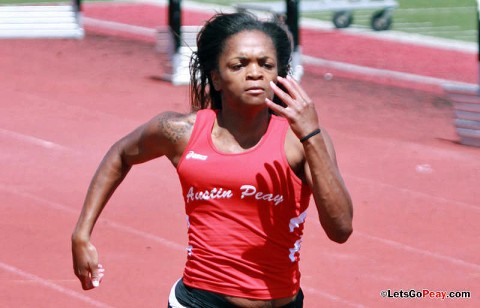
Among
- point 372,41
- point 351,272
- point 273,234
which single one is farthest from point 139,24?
point 273,234

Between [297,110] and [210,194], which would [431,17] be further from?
[297,110]

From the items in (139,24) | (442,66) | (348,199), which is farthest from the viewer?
(139,24)

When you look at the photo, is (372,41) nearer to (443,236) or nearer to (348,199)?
(443,236)

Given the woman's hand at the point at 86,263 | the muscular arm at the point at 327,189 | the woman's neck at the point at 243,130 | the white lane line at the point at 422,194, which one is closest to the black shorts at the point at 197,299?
the woman's hand at the point at 86,263

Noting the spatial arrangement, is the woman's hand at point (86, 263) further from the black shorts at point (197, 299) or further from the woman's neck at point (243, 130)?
the woman's neck at point (243, 130)

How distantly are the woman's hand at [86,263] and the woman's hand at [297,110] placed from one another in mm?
1037

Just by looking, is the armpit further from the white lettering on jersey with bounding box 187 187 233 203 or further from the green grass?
the green grass

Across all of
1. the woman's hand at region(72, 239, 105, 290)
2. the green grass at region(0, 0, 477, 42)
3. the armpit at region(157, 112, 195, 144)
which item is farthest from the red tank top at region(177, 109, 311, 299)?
the green grass at region(0, 0, 477, 42)

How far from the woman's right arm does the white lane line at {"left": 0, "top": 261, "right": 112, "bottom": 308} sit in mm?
2662

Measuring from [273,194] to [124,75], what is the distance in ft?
37.1

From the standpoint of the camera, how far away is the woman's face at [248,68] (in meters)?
3.84

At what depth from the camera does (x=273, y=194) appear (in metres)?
3.86

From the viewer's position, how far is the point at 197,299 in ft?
13.0

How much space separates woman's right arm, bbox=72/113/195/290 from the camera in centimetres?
412
